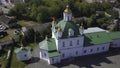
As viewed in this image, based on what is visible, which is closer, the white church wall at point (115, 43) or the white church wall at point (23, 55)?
the white church wall at point (23, 55)

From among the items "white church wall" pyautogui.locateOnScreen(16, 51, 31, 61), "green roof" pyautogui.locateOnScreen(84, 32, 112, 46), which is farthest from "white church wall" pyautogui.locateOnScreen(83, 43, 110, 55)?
"white church wall" pyautogui.locateOnScreen(16, 51, 31, 61)

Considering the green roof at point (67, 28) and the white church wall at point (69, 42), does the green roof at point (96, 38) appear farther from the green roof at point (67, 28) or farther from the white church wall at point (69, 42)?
the green roof at point (67, 28)

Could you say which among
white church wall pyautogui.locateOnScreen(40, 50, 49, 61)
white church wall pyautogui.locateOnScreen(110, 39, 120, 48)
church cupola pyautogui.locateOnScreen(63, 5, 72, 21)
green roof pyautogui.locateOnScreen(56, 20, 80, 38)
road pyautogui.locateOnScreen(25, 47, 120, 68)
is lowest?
road pyautogui.locateOnScreen(25, 47, 120, 68)

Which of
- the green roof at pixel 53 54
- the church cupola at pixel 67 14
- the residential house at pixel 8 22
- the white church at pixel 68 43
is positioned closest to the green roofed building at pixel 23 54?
the white church at pixel 68 43

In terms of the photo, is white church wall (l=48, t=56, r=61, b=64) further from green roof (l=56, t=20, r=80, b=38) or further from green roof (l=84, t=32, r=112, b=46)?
green roof (l=84, t=32, r=112, b=46)

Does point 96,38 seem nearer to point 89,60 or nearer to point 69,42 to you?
point 89,60

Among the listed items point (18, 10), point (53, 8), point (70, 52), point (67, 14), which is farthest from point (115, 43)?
point (18, 10)
